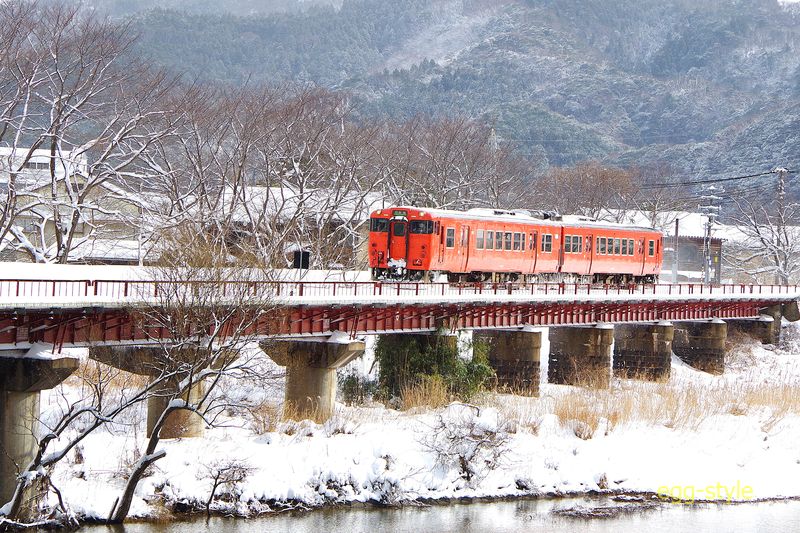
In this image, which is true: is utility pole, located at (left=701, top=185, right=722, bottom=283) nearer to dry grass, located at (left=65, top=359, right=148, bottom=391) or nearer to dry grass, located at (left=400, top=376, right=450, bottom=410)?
dry grass, located at (left=400, top=376, right=450, bottom=410)

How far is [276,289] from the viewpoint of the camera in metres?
31.8

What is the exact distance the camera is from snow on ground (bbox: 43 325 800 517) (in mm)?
27391

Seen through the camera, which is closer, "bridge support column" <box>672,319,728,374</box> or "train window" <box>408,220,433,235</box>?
"train window" <box>408,220,433,235</box>

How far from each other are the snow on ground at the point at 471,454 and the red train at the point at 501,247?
6591 millimetres

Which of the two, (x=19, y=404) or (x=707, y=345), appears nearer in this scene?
(x=19, y=404)

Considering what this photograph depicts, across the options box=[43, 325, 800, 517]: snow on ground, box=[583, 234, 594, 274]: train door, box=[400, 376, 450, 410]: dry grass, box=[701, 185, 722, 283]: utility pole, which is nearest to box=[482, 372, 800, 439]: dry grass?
box=[43, 325, 800, 517]: snow on ground

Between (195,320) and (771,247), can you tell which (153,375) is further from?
(771,247)

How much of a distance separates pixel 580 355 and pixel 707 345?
1190 cm

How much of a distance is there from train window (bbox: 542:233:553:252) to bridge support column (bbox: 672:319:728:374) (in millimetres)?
12624

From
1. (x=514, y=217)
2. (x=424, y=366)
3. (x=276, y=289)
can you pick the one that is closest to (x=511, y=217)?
(x=514, y=217)

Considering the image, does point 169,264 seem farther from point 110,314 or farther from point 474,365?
point 474,365

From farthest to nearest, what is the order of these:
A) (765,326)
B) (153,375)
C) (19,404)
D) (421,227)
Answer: (765,326)
(421,227)
(153,375)
(19,404)

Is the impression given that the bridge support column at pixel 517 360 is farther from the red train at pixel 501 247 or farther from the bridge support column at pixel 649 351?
the bridge support column at pixel 649 351

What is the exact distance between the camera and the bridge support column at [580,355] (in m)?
49.0
